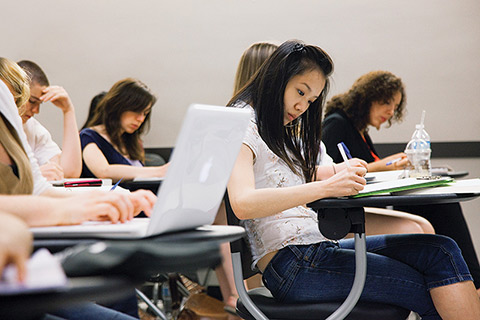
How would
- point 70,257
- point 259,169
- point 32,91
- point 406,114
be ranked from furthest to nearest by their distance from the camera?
point 406,114 → point 32,91 → point 259,169 → point 70,257

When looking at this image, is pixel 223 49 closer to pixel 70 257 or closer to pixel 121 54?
pixel 121 54

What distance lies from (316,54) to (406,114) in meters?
2.77

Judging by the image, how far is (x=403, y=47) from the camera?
4297 millimetres

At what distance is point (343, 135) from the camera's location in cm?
311

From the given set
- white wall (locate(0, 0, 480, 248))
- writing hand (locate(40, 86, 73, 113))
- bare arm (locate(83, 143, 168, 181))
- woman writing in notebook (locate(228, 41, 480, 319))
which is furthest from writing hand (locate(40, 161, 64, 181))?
white wall (locate(0, 0, 480, 248))

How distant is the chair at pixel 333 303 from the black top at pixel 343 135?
5.06 ft

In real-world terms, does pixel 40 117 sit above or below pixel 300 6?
below

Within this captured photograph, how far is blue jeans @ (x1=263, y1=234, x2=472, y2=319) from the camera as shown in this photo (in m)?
1.48

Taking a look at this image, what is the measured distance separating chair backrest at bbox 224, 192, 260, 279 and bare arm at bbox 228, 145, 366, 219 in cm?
4

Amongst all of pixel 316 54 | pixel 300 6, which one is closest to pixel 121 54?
pixel 300 6

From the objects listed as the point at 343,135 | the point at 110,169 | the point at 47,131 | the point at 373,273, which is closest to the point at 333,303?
the point at 373,273

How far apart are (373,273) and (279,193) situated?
34 centimetres

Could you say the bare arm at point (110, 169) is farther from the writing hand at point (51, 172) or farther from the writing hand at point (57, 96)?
the writing hand at point (51, 172)

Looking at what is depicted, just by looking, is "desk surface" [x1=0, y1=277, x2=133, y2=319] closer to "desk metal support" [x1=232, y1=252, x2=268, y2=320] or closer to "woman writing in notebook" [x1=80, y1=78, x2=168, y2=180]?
"desk metal support" [x1=232, y1=252, x2=268, y2=320]
